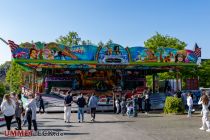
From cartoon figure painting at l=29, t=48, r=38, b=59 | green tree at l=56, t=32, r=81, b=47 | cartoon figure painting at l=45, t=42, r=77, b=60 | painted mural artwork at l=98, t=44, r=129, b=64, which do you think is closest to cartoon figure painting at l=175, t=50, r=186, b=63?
painted mural artwork at l=98, t=44, r=129, b=64

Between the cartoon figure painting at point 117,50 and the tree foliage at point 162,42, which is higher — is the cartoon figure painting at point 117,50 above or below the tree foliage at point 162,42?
below

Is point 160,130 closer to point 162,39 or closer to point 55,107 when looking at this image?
point 55,107

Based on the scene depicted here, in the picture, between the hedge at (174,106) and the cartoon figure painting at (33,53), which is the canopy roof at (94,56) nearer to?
the cartoon figure painting at (33,53)

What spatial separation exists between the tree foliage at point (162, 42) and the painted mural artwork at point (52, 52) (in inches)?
869

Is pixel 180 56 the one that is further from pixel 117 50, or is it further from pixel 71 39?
pixel 71 39

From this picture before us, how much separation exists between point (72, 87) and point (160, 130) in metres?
23.6

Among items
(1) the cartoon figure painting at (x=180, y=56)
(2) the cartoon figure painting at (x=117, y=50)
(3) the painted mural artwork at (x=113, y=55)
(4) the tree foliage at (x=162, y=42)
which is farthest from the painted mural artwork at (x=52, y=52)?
(4) the tree foliage at (x=162, y=42)

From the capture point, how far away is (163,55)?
3275cm

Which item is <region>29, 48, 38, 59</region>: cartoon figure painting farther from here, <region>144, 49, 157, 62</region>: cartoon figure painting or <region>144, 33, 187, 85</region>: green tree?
<region>144, 33, 187, 85</region>: green tree

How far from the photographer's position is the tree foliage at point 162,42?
2025 inches

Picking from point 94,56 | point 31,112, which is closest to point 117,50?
point 94,56

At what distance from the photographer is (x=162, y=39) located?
172 feet

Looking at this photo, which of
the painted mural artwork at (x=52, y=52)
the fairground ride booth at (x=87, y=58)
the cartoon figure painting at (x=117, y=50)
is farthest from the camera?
the cartoon figure painting at (x=117, y=50)

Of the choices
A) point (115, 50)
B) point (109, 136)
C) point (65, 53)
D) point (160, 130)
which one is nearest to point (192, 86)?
point (115, 50)
